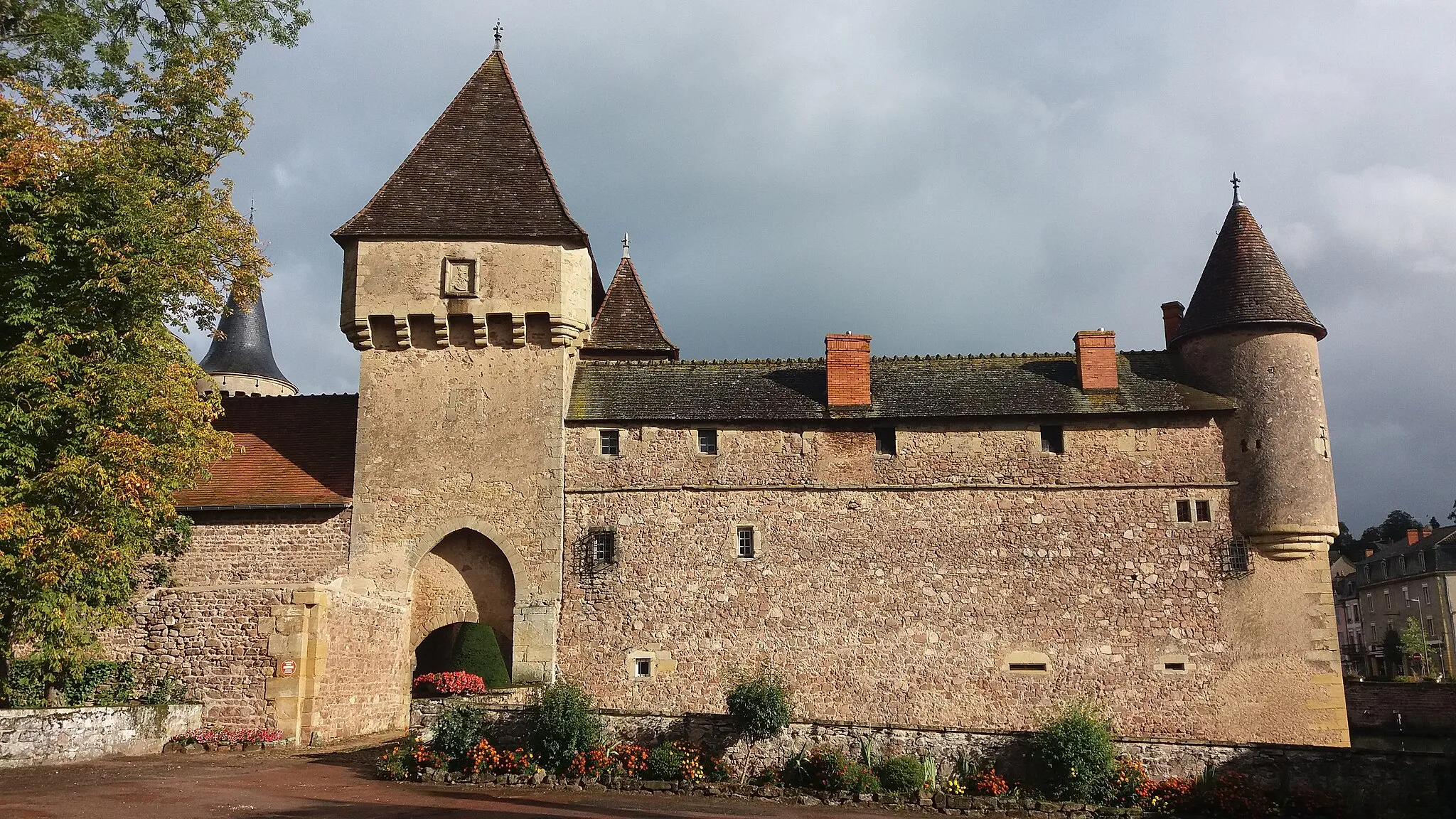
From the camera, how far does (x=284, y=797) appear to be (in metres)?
11.8

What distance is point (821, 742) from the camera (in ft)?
46.6

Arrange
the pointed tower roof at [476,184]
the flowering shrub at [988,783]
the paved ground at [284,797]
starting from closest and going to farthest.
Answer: the paved ground at [284,797]
the flowering shrub at [988,783]
the pointed tower roof at [476,184]

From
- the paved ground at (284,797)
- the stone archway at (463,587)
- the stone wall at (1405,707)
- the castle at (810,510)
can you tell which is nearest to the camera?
the paved ground at (284,797)

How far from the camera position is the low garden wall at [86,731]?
13.7 meters

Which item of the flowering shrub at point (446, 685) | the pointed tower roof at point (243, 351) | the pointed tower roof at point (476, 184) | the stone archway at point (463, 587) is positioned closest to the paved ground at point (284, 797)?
the flowering shrub at point (446, 685)

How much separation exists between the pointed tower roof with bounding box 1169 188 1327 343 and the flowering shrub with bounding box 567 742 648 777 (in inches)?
520

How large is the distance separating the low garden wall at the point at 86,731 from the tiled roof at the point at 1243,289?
739 inches

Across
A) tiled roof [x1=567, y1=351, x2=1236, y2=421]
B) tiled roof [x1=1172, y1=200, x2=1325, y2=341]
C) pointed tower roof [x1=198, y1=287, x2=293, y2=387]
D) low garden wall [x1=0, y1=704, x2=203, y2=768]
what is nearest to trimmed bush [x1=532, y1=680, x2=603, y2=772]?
low garden wall [x1=0, y1=704, x2=203, y2=768]

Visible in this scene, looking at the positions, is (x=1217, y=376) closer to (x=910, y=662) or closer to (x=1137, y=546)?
(x=1137, y=546)

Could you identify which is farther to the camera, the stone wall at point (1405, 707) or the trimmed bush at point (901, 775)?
the stone wall at point (1405, 707)

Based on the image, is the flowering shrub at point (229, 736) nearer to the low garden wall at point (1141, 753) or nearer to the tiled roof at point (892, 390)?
the low garden wall at point (1141, 753)

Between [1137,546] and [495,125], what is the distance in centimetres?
1524

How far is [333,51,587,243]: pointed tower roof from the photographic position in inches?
792

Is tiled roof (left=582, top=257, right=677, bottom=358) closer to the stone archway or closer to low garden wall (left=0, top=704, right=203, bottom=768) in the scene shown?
the stone archway
